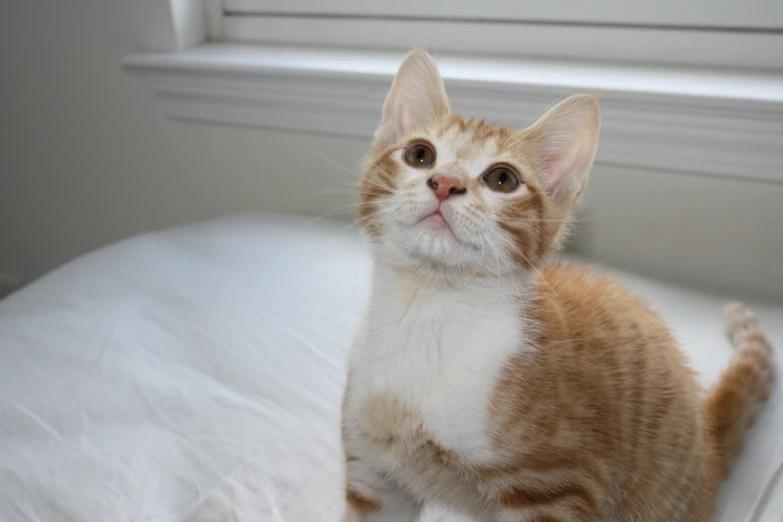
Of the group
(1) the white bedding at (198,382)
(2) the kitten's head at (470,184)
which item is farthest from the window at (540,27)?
(2) the kitten's head at (470,184)

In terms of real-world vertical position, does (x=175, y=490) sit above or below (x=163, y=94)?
below

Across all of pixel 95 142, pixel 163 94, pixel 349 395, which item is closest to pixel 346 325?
pixel 349 395

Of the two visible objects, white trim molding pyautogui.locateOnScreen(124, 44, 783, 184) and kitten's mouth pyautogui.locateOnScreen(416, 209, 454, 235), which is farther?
white trim molding pyautogui.locateOnScreen(124, 44, 783, 184)

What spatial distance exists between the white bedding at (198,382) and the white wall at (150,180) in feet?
0.59

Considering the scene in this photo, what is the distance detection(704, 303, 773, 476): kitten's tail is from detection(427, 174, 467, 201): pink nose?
385mm

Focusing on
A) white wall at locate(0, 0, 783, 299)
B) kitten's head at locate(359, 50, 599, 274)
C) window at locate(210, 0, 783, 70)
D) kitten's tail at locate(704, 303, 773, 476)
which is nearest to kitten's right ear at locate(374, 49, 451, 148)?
kitten's head at locate(359, 50, 599, 274)

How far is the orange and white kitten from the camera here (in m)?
0.63

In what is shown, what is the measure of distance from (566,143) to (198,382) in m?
0.52

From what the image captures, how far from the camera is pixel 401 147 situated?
0.72m

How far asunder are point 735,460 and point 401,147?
492mm

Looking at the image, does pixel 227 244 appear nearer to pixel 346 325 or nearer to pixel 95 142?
pixel 346 325

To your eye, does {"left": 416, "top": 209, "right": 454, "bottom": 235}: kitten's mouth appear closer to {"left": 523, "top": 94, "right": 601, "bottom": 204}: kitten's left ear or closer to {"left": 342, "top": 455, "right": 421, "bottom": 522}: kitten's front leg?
{"left": 523, "top": 94, "right": 601, "bottom": 204}: kitten's left ear

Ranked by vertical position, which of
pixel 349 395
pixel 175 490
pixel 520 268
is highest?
pixel 520 268

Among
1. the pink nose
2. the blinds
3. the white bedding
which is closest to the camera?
the pink nose
